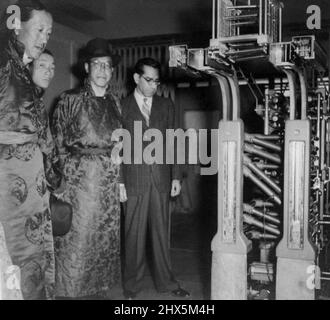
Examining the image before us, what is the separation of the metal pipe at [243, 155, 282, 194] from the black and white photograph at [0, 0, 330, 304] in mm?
12

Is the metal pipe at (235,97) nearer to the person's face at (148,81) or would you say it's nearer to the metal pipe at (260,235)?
the person's face at (148,81)

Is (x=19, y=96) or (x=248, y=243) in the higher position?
(x=19, y=96)

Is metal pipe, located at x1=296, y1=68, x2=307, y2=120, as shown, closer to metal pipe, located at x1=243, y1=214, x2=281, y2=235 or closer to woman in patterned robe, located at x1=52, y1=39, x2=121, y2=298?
metal pipe, located at x1=243, y1=214, x2=281, y2=235

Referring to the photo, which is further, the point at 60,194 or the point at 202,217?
the point at 202,217

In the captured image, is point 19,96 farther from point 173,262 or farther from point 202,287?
point 173,262

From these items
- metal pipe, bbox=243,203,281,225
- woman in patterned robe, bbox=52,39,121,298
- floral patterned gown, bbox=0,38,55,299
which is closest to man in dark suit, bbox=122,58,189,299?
woman in patterned robe, bbox=52,39,121,298

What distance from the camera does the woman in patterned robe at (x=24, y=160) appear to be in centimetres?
216

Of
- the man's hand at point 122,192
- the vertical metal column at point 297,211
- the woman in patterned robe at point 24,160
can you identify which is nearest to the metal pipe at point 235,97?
the vertical metal column at point 297,211

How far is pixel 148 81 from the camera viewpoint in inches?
107

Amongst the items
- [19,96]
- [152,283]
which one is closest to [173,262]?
[152,283]

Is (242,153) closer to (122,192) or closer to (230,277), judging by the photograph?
(230,277)

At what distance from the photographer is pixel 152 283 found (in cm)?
303

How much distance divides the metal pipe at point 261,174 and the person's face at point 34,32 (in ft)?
4.21
